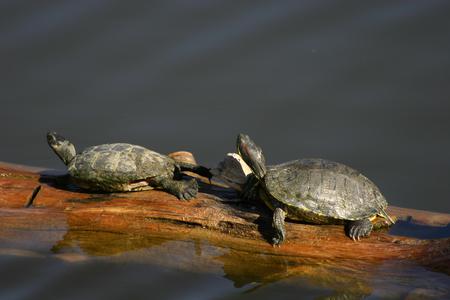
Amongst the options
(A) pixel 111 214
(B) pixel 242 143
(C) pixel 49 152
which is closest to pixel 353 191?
(B) pixel 242 143

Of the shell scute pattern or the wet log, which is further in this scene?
the shell scute pattern

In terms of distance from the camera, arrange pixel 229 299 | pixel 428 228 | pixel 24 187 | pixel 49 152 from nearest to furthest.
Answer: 1. pixel 229 299
2. pixel 428 228
3. pixel 24 187
4. pixel 49 152

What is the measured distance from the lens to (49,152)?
26.0 feet

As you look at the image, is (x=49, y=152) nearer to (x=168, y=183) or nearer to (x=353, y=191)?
(x=168, y=183)

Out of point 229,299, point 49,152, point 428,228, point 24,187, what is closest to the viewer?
point 229,299

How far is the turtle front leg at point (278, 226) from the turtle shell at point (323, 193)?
64 millimetres

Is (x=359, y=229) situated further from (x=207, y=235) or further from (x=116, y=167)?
(x=116, y=167)

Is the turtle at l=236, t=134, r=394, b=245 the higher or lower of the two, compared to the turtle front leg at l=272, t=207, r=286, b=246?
higher

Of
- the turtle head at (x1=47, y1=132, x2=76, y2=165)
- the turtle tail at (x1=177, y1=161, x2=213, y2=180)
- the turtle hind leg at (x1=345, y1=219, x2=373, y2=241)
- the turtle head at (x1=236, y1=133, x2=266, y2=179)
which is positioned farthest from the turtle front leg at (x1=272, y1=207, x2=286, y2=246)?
the turtle head at (x1=47, y1=132, x2=76, y2=165)

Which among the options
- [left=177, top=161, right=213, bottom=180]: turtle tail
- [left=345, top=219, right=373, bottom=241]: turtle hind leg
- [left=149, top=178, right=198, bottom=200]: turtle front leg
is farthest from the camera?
[left=177, top=161, right=213, bottom=180]: turtle tail

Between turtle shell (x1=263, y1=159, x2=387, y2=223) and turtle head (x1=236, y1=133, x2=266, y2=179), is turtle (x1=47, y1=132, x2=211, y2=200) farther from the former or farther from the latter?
turtle shell (x1=263, y1=159, x2=387, y2=223)

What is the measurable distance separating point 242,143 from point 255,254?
0.75 metres

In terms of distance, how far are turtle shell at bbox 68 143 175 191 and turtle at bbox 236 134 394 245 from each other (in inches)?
27.5

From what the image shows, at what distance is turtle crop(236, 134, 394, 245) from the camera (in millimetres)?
4738
